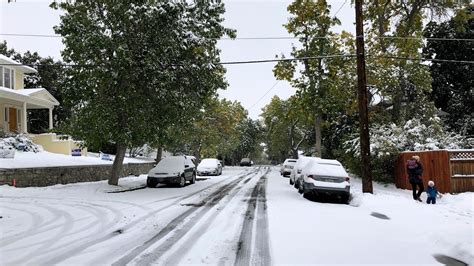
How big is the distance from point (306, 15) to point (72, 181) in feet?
57.3

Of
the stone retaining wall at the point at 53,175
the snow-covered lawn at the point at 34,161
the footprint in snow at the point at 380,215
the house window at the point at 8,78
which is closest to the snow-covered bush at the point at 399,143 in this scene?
the footprint in snow at the point at 380,215

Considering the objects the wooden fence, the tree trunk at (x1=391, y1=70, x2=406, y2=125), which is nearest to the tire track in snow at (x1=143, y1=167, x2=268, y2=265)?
the wooden fence

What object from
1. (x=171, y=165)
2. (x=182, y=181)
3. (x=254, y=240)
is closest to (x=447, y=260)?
(x=254, y=240)

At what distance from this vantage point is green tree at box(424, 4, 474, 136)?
115ft

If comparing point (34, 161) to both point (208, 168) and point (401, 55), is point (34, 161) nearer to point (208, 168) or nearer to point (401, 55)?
point (208, 168)

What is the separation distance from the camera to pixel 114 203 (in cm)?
1497

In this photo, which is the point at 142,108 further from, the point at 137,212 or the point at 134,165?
the point at 134,165

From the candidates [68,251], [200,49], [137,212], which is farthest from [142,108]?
[68,251]

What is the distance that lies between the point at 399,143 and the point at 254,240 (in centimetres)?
1462

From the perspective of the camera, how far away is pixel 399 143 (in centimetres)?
2134

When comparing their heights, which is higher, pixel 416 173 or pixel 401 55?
pixel 401 55

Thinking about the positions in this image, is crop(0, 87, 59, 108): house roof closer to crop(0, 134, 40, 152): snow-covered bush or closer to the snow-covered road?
crop(0, 134, 40, 152): snow-covered bush

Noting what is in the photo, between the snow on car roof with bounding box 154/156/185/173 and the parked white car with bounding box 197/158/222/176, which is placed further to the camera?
the parked white car with bounding box 197/158/222/176

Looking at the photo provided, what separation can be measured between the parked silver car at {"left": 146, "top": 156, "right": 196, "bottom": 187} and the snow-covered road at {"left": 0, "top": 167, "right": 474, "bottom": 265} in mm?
6179
